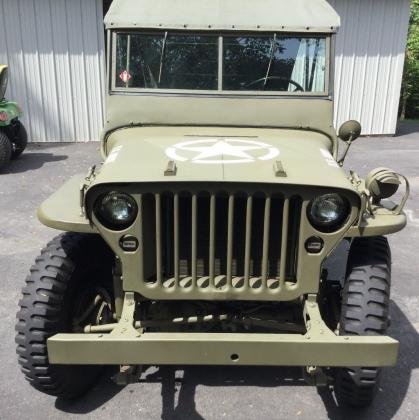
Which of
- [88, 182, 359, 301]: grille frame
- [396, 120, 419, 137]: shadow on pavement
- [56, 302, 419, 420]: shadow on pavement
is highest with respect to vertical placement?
[88, 182, 359, 301]: grille frame

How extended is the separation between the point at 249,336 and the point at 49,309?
45.1 inches

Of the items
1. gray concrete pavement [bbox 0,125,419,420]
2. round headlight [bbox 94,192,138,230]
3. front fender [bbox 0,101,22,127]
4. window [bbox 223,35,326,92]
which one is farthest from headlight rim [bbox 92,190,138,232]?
front fender [bbox 0,101,22,127]

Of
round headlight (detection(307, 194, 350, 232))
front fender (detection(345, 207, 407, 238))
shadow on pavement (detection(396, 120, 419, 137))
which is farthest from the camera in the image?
shadow on pavement (detection(396, 120, 419, 137))

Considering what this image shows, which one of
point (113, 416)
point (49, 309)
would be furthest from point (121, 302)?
point (113, 416)

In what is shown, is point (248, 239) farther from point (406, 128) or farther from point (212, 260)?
point (406, 128)

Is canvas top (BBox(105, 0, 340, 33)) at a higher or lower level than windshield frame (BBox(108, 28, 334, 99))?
higher

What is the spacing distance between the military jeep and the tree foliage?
1592 cm

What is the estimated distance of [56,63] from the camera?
11352 mm

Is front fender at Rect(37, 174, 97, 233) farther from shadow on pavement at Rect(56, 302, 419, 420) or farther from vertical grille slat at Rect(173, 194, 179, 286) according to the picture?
shadow on pavement at Rect(56, 302, 419, 420)

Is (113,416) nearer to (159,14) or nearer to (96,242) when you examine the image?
(96,242)

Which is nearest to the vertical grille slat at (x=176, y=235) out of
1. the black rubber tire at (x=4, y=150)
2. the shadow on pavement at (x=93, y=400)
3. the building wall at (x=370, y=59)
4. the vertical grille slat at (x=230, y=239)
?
the vertical grille slat at (x=230, y=239)

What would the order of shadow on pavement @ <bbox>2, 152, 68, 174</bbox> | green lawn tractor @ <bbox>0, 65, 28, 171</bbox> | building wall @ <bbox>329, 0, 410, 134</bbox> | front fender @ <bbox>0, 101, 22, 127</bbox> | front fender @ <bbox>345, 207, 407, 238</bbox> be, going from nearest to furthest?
1. front fender @ <bbox>345, 207, 407, 238</bbox>
2. green lawn tractor @ <bbox>0, 65, 28, 171</bbox>
3. shadow on pavement @ <bbox>2, 152, 68, 174</bbox>
4. front fender @ <bbox>0, 101, 22, 127</bbox>
5. building wall @ <bbox>329, 0, 410, 134</bbox>

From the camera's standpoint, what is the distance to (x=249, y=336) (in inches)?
93.1

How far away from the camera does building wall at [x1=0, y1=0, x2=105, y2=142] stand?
11.0 m
